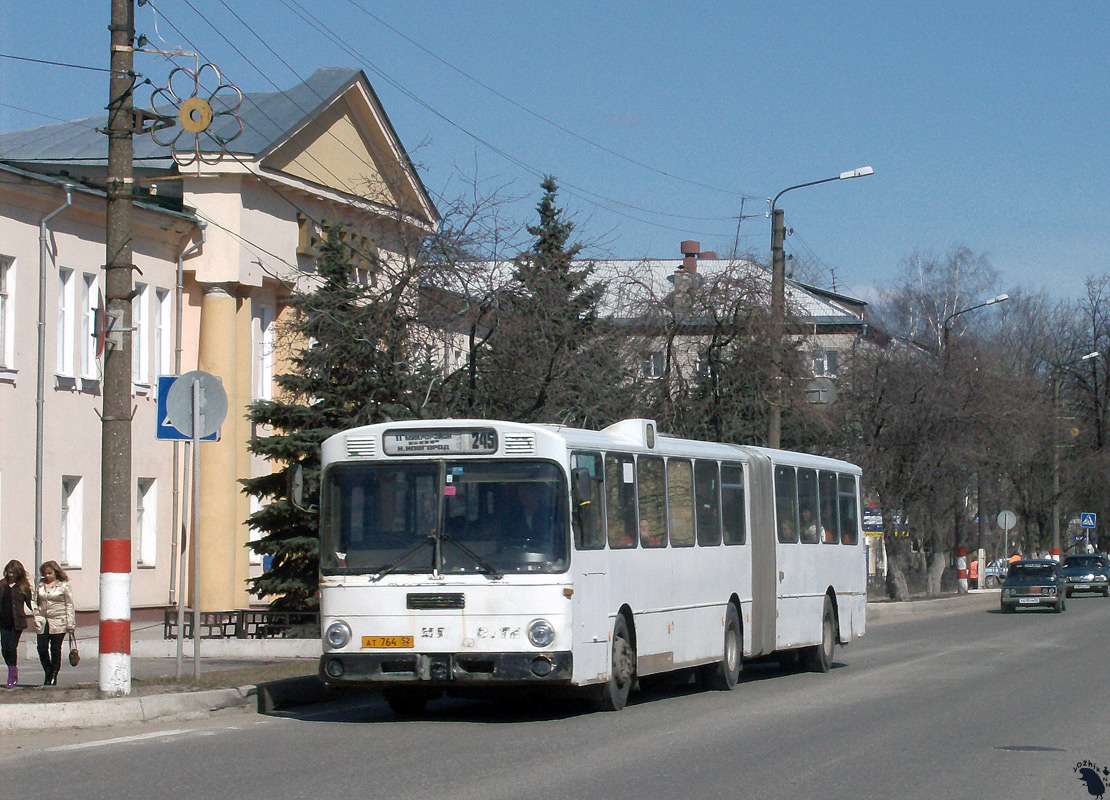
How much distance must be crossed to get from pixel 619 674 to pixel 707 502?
3367mm

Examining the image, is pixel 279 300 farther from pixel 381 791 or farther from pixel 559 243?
pixel 381 791

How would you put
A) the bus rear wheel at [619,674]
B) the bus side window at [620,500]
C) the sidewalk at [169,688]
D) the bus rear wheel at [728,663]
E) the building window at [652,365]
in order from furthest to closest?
the building window at [652,365] → the bus rear wheel at [728,663] → the bus side window at [620,500] → the bus rear wheel at [619,674] → the sidewalk at [169,688]

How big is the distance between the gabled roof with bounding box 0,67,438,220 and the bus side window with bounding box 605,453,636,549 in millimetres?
19284

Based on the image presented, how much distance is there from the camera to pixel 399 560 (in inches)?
533

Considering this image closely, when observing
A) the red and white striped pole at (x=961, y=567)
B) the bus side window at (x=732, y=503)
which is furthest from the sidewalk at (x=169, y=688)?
the red and white striped pole at (x=961, y=567)

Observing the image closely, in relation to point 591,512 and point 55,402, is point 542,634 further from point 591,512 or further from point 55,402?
point 55,402

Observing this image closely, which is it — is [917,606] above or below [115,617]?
below

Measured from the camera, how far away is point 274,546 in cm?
2427

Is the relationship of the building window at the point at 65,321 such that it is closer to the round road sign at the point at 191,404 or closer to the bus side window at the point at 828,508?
the round road sign at the point at 191,404

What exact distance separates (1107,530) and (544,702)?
220ft

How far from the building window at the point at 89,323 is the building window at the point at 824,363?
1509 centimetres

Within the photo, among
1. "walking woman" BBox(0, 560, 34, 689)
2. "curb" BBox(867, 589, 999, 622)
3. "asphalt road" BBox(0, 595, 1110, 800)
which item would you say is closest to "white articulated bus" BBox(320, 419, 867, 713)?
"asphalt road" BBox(0, 595, 1110, 800)

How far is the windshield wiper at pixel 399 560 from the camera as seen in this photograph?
13516 mm

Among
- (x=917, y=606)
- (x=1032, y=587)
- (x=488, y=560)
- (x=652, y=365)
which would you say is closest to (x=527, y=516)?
(x=488, y=560)
